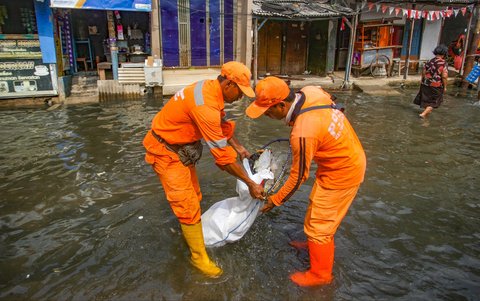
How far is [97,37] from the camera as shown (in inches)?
561

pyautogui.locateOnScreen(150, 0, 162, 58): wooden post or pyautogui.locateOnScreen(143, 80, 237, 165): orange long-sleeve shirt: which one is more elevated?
pyautogui.locateOnScreen(150, 0, 162, 58): wooden post

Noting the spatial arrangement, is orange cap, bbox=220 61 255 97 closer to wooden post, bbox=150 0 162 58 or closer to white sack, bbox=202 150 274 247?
white sack, bbox=202 150 274 247

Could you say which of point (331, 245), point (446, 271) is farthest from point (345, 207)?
point (446, 271)

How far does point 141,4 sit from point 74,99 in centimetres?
388

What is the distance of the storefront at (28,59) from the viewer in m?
10.3

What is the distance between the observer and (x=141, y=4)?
11.6 metres

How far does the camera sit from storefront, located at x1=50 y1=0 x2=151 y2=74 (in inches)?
511

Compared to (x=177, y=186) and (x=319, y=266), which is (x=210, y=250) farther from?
(x=319, y=266)

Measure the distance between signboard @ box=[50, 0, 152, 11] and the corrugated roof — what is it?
13.5 feet

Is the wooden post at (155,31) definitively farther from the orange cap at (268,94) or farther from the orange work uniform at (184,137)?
the orange cap at (268,94)

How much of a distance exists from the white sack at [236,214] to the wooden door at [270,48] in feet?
44.6

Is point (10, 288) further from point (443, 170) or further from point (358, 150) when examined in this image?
point (443, 170)

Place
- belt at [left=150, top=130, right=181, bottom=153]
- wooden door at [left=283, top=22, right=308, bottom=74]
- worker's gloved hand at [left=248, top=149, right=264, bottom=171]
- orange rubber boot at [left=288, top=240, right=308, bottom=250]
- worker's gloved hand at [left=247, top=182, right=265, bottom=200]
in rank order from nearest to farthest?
worker's gloved hand at [left=247, top=182, right=265, bottom=200] → belt at [left=150, top=130, right=181, bottom=153] → worker's gloved hand at [left=248, top=149, right=264, bottom=171] → orange rubber boot at [left=288, top=240, right=308, bottom=250] → wooden door at [left=283, top=22, right=308, bottom=74]

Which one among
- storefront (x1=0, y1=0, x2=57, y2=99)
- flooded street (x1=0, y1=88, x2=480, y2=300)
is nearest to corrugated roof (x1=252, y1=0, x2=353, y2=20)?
storefront (x1=0, y1=0, x2=57, y2=99)
